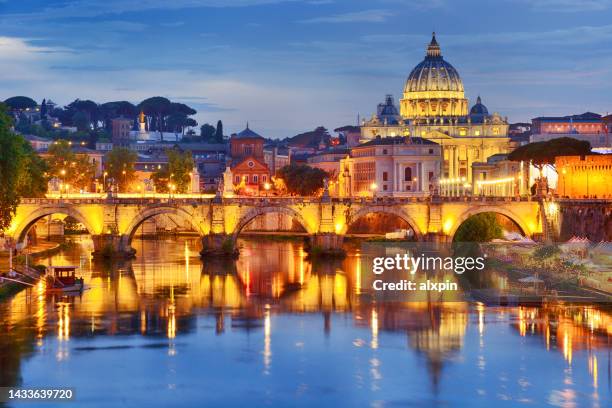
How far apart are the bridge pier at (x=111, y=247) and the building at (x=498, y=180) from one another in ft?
98.0

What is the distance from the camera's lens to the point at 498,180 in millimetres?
121812

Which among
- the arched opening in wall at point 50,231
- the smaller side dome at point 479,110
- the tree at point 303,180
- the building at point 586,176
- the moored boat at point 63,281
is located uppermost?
the smaller side dome at point 479,110

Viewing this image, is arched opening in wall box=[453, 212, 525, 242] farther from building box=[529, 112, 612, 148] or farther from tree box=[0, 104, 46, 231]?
building box=[529, 112, 612, 148]

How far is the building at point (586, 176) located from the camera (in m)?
85.3

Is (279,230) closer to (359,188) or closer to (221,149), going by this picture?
(359,188)

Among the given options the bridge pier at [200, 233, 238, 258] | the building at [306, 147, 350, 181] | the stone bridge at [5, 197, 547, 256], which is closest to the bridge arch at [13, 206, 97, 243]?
the stone bridge at [5, 197, 547, 256]

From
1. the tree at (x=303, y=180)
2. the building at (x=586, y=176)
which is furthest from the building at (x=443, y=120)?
the building at (x=586, y=176)

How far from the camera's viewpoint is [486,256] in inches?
2894

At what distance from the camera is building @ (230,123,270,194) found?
156625mm

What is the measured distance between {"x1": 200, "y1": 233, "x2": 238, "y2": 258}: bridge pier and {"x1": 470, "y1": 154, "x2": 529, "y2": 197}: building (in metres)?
24.5

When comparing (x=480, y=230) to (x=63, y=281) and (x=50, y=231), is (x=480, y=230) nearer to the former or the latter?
(x=63, y=281)

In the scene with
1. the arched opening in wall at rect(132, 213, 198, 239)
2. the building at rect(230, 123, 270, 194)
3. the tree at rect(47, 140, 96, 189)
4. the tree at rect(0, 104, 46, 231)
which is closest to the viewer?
the tree at rect(0, 104, 46, 231)

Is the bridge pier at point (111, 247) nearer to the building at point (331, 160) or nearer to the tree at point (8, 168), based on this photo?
the tree at point (8, 168)

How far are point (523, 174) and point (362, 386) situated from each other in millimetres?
64491
